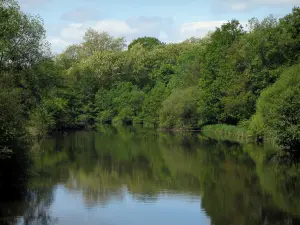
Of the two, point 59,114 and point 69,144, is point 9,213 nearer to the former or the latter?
point 69,144

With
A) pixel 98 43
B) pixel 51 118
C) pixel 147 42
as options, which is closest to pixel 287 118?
pixel 51 118

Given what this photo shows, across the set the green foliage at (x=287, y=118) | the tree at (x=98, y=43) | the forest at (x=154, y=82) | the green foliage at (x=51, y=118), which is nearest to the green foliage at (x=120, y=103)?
the forest at (x=154, y=82)

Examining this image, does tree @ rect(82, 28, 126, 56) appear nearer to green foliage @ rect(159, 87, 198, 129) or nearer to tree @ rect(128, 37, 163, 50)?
tree @ rect(128, 37, 163, 50)

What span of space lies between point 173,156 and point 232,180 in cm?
1262

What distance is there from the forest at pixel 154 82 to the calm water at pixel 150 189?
2949 mm

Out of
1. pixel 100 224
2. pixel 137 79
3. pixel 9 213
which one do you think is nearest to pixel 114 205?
pixel 100 224

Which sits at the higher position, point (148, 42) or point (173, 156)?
point (148, 42)

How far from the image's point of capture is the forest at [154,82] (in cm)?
3428

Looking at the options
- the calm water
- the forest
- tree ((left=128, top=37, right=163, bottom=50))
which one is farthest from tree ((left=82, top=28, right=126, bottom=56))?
the calm water

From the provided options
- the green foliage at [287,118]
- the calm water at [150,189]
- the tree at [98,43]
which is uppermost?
the tree at [98,43]

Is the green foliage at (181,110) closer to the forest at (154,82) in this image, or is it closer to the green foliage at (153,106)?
the forest at (154,82)

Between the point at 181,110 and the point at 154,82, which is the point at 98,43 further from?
the point at 181,110

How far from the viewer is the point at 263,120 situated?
47.2 metres

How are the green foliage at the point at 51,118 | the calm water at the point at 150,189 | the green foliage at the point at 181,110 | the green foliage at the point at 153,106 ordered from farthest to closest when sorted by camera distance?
the green foliage at the point at 153,106
the green foliage at the point at 181,110
the green foliage at the point at 51,118
the calm water at the point at 150,189
